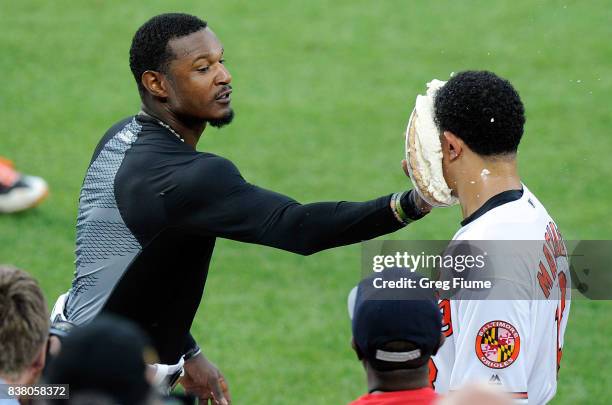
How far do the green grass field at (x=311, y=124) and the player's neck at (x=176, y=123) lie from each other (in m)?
3.39

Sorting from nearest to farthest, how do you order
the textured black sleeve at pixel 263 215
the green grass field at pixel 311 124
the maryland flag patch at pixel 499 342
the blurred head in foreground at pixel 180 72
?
the maryland flag patch at pixel 499 342 → the textured black sleeve at pixel 263 215 → the blurred head in foreground at pixel 180 72 → the green grass field at pixel 311 124

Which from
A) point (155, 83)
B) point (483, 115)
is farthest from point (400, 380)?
point (155, 83)

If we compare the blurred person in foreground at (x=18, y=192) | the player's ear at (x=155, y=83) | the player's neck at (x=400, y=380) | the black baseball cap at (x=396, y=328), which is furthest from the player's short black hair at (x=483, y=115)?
the blurred person in foreground at (x=18, y=192)

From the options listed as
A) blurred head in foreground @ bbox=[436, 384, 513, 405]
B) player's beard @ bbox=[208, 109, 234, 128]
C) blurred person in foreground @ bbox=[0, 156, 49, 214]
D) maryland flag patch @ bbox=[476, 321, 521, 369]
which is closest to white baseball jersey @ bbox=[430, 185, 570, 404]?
maryland flag patch @ bbox=[476, 321, 521, 369]

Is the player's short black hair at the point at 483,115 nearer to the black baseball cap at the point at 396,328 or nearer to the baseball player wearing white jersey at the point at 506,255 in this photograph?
the baseball player wearing white jersey at the point at 506,255

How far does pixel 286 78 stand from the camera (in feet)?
48.1

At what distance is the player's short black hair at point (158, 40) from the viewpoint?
5262mm

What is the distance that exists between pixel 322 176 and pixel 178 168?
24.3 feet

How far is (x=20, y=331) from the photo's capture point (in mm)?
3787

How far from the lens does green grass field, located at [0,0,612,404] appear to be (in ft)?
30.1

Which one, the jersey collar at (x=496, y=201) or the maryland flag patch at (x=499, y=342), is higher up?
the jersey collar at (x=496, y=201)

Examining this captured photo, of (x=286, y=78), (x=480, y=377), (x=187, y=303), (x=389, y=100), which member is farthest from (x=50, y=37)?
(x=480, y=377)

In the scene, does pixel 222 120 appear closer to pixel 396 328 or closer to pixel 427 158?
pixel 427 158

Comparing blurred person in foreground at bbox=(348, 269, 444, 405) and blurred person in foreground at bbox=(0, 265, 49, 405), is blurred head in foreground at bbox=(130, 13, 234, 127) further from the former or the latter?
blurred person in foreground at bbox=(348, 269, 444, 405)
